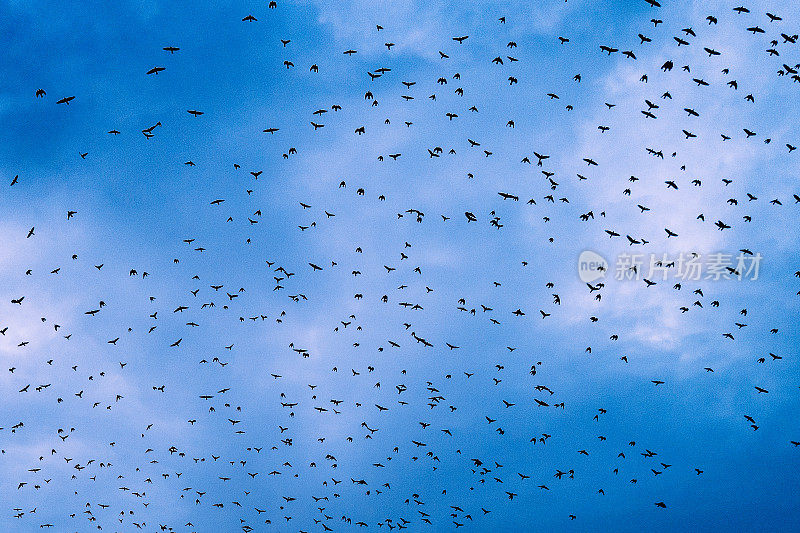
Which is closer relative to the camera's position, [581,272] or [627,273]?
[627,273]

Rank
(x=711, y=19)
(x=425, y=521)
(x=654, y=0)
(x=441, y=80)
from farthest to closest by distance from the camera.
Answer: (x=425, y=521), (x=441, y=80), (x=711, y=19), (x=654, y=0)

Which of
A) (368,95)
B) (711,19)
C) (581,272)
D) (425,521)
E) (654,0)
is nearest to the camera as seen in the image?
(654,0)

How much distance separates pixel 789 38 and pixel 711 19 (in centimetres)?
560

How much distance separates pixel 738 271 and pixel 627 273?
794 centimetres

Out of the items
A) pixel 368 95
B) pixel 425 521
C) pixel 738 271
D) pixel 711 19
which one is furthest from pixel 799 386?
pixel 368 95

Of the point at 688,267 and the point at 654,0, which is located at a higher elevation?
the point at 654,0

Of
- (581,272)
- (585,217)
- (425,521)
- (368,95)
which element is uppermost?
(368,95)

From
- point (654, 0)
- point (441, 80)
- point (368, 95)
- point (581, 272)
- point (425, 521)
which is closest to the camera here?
point (654, 0)

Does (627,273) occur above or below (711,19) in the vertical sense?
below

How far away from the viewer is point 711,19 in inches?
1457

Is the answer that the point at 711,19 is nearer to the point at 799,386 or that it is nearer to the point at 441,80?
the point at 441,80

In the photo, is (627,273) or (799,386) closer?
(627,273)

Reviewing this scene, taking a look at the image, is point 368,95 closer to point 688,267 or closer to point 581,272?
point 581,272

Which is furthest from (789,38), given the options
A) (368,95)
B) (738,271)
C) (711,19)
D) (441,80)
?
(368,95)
